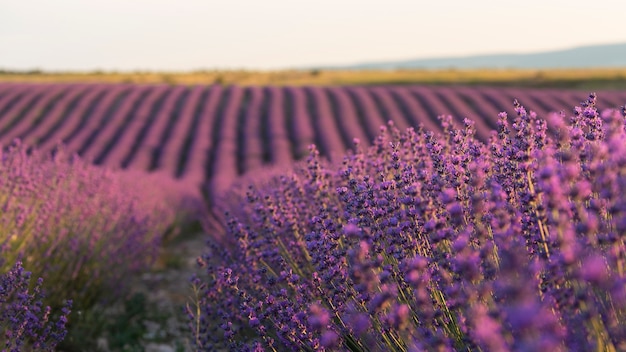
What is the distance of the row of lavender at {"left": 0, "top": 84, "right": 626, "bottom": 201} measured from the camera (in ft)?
48.6

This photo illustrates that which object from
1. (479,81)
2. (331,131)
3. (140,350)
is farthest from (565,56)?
(140,350)

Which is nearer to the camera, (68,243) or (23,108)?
(68,243)

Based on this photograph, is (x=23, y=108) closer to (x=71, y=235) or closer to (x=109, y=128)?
(x=109, y=128)

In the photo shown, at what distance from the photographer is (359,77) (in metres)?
30.7

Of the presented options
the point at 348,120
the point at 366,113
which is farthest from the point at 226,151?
the point at 366,113

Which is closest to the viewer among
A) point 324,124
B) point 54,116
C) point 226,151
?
point 226,151

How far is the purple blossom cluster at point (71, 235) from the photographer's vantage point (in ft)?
14.3

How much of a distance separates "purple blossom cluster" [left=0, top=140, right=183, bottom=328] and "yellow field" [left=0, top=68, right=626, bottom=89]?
21.9m

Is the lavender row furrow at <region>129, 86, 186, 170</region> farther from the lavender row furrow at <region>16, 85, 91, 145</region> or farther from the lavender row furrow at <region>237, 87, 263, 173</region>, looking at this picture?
the lavender row furrow at <region>16, 85, 91, 145</region>

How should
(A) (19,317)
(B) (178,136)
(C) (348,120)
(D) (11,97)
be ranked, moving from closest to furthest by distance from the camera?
(A) (19,317), (B) (178,136), (C) (348,120), (D) (11,97)

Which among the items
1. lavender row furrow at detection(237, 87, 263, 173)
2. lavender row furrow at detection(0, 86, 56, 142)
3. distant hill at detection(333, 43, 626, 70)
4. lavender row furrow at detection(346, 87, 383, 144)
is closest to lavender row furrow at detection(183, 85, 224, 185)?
lavender row furrow at detection(237, 87, 263, 173)

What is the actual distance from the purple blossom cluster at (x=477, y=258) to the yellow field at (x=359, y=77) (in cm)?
2342

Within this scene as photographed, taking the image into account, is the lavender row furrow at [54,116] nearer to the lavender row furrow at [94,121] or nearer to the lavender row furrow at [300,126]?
the lavender row furrow at [94,121]

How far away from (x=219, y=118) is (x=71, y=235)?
1384 centimetres
